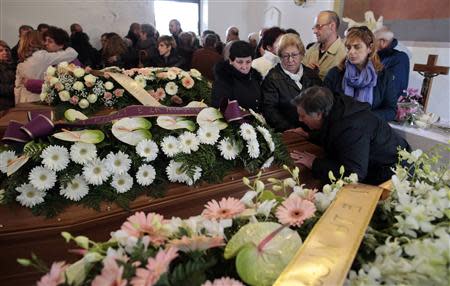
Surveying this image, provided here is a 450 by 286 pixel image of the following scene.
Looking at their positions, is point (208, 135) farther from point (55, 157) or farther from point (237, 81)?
point (237, 81)

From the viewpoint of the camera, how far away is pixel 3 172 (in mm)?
1234

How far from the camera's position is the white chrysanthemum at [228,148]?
4.71ft

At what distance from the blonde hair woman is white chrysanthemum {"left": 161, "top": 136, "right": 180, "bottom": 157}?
2295 millimetres

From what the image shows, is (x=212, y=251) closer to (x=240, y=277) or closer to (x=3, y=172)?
(x=240, y=277)

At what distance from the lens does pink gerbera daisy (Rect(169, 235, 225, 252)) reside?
1.99ft

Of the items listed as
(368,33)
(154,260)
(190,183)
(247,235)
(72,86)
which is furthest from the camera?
(72,86)

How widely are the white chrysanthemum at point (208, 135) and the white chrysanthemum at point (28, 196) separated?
0.63 metres

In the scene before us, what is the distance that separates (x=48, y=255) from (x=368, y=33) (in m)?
2.20

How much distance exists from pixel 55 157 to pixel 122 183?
0.25 meters

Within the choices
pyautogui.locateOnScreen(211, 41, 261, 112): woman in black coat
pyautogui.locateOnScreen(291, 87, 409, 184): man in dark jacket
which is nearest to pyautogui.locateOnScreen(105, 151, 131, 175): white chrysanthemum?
pyautogui.locateOnScreen(291, 87, 409, 184): man in dark jacket

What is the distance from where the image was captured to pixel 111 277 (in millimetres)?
518

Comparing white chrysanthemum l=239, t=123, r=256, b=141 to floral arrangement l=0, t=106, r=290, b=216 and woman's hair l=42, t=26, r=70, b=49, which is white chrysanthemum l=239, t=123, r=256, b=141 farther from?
woman's hair l=42, t=26, r=70, b=49

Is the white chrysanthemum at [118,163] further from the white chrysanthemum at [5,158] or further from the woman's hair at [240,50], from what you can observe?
the woman's hair at [240,50]

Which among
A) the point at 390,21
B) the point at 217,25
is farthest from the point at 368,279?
the point at 217,25
